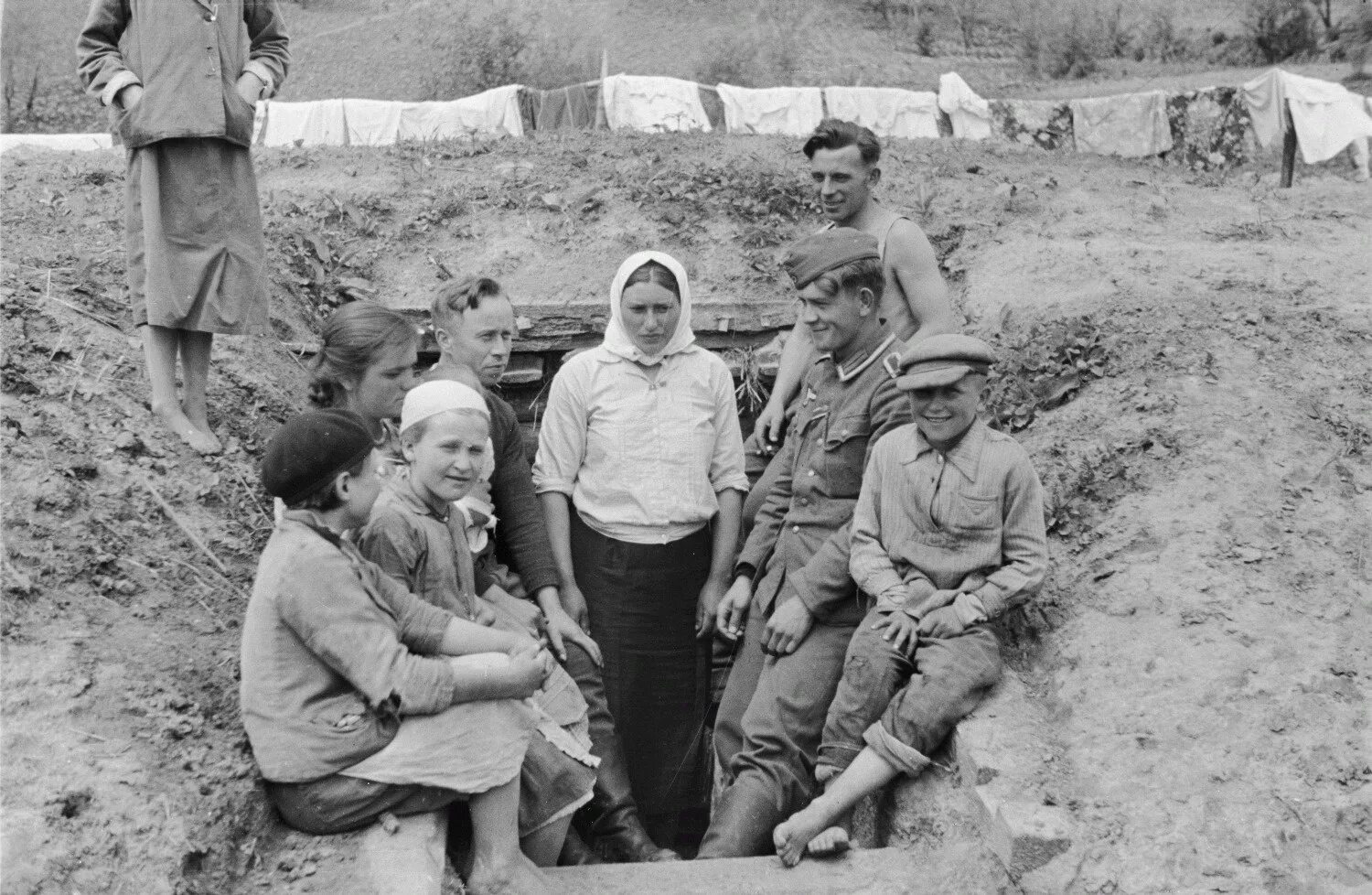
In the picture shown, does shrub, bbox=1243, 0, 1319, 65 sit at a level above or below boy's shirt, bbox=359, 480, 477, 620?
above

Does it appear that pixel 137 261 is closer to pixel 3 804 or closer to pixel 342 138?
pixel 3 804

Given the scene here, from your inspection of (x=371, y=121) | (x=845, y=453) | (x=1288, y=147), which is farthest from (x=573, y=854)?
(x=371, y=121)

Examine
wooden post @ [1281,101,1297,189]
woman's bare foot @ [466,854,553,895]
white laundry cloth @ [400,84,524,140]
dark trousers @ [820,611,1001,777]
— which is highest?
white laundry cloth @ [400,84,524,140]

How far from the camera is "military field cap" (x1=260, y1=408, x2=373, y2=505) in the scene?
3.07 metres

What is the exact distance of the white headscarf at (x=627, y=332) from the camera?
450 cm

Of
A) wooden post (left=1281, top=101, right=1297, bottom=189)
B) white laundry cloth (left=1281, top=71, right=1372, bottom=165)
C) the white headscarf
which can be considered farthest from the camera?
white laundry cloth (left=1281, top=71, right=1372, bottom=165)

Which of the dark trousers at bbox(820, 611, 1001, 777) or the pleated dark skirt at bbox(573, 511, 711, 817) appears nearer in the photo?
the dark trousers at bbox(820, 611, 1001, 777)

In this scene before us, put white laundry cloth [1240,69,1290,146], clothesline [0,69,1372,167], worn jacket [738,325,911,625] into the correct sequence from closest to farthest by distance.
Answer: worn jacket [738,325,911,625] < white laundry cloth [1240,69,1290,146] < clothesline [0,69,1372,167]

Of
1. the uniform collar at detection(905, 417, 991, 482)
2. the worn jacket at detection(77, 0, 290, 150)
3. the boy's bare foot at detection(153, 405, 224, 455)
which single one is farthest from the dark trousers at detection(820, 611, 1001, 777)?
the worn jacket at detection(77, 0, 290, 150)

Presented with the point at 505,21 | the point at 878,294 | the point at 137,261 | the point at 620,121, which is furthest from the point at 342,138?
the point at 878,294

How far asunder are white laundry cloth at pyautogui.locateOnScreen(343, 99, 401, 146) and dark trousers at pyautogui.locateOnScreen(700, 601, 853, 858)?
36.5 feet

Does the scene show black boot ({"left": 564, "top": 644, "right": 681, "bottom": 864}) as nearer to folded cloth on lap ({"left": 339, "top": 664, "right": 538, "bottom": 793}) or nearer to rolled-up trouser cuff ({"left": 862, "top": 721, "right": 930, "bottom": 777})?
rolled-up trouser cuff ({"left": 862, "top": 721, "right": 930, "bottom": 777})

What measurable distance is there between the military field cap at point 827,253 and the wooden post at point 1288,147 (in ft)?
30.3

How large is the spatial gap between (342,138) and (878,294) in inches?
437
